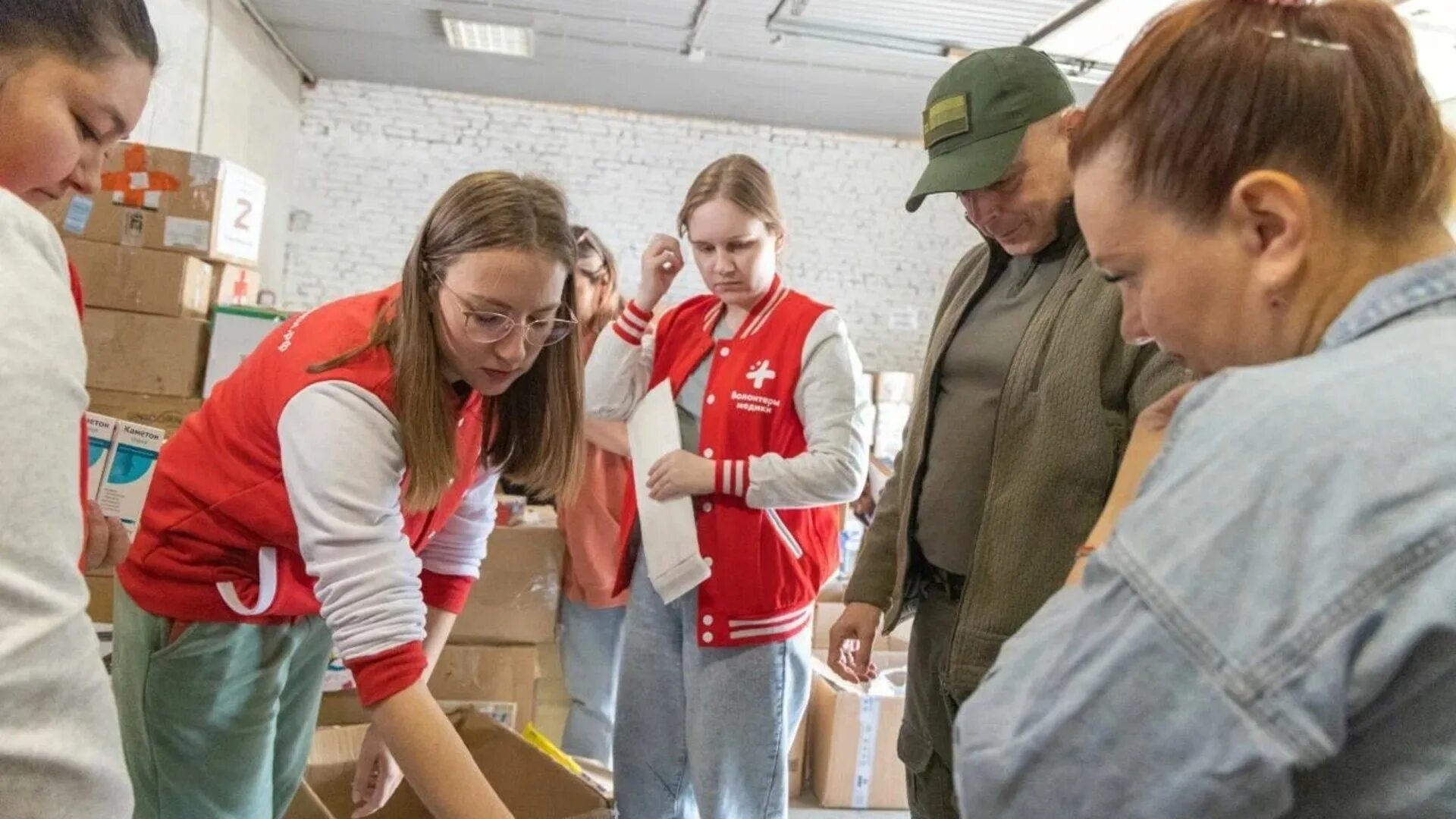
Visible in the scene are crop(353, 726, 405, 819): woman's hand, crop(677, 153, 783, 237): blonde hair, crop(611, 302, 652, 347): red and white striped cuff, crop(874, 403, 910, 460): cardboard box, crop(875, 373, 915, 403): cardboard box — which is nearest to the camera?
crop(353, 726, 405, 819): woman's hand

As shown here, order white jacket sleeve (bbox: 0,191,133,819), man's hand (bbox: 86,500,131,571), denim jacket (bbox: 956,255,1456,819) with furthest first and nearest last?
man's hand (bbox: 86,500,131,571), white jacket sleeve (bbox: 0,191,133,819), denim jacket (bbox: 956,255,1456,819)

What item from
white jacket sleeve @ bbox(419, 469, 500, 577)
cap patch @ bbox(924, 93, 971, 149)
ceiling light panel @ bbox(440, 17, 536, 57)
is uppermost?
ceiling light panel @ bbox(440, 17, 536, 57)

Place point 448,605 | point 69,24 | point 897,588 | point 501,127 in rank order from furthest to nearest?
point 501,127 < point 448,605 < point 897,588 < point 69,24

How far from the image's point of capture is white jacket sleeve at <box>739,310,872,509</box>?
177 cm

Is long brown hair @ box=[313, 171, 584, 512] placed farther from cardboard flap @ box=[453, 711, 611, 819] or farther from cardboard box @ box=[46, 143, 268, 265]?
cardboard box @ box=[46, 143, 268, 265]

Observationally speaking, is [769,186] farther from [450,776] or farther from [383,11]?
[383,11]

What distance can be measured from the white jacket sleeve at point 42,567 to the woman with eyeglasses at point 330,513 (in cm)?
51

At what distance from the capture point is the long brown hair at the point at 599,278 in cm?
272

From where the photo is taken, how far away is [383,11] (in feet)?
15.7

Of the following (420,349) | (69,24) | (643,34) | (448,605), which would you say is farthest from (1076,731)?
(643,34)

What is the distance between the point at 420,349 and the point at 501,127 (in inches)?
212

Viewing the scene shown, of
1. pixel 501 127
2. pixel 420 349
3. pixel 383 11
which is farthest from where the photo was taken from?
pixel 501 127

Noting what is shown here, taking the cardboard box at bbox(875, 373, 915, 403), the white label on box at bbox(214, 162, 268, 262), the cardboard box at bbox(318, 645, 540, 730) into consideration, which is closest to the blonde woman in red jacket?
the cardboard box at bbox(318, 645, 540, 730)

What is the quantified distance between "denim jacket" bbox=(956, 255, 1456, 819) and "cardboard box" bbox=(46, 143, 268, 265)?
3139 millimetres
